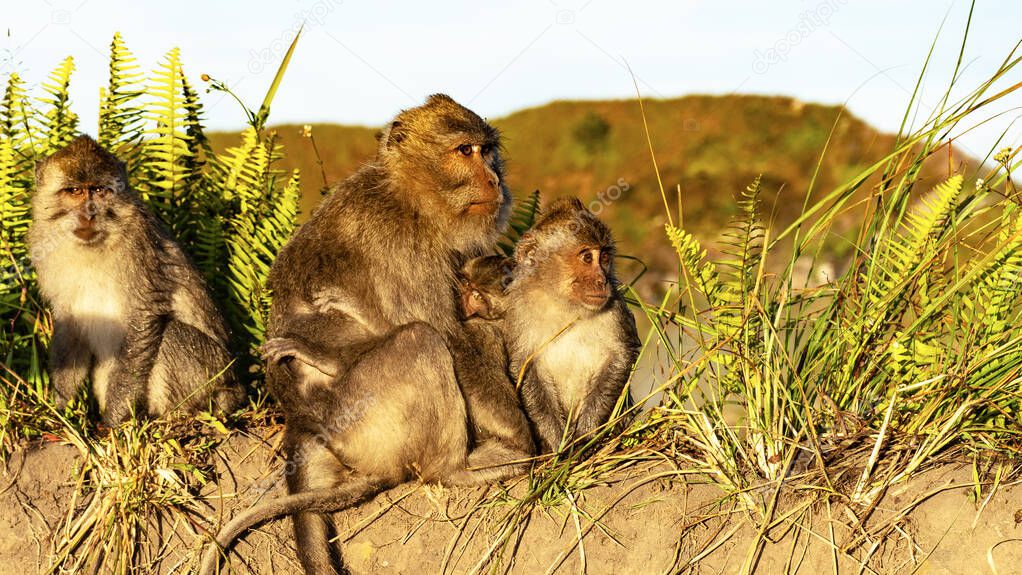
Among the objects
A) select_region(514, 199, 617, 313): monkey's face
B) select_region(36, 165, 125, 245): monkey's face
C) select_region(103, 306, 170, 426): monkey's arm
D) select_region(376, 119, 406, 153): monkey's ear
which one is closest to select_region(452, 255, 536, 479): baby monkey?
select_region(514, 199, 617, 313): monkey's face

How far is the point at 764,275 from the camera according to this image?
4820mm

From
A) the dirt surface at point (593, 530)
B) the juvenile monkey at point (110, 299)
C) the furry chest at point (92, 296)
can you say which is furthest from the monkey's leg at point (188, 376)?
the dirt surface at point (593, 530)

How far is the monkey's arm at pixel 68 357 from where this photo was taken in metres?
5.35

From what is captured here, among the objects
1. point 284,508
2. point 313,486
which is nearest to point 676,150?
point 313,486

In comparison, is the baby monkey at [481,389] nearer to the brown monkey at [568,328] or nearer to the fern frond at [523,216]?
the brown monkey at [568,328]

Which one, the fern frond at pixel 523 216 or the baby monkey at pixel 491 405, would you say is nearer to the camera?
the baby monkey at pixel 491 405

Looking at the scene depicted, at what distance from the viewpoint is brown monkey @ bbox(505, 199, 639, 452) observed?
478cm

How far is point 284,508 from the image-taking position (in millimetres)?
4484

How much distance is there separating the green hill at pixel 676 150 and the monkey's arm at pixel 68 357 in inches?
812

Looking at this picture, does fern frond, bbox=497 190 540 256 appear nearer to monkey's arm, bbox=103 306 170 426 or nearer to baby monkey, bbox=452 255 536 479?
baby monkey, bbox=452 255 536 479

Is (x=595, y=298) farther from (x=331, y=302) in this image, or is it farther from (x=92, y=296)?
(x=92, y=296)

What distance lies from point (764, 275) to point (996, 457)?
1.24m

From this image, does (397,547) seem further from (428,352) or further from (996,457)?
(996,457)

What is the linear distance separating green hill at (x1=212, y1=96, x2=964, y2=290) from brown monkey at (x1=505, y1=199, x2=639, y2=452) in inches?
828
